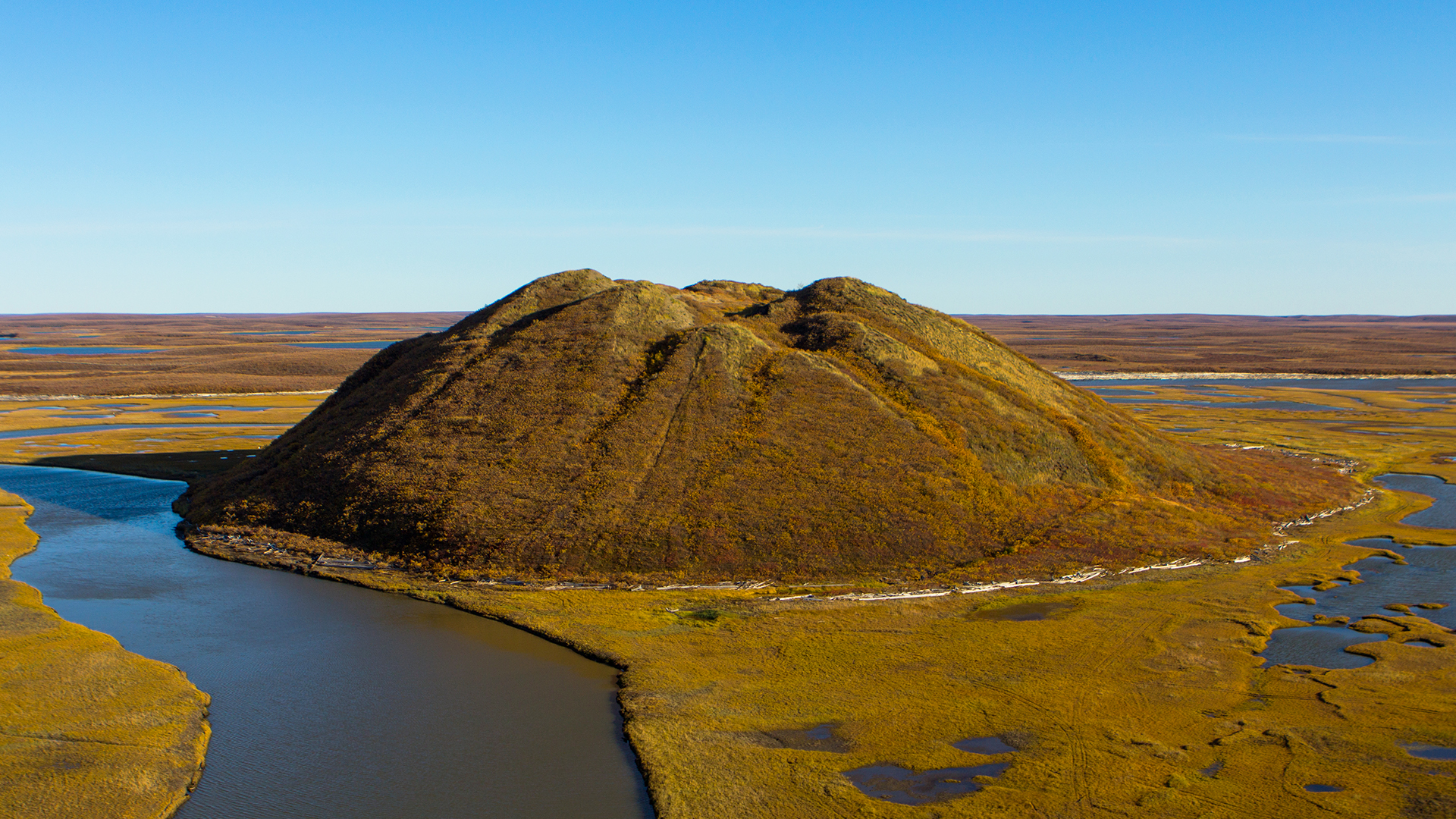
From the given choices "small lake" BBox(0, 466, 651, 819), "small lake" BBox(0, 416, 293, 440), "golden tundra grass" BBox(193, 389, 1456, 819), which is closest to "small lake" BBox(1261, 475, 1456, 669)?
"golden tundra grass" BBox(193, 389, 1456, 819)

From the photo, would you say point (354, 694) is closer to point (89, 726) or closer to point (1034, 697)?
point (89, 726)

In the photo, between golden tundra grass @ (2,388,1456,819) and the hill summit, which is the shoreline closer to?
the hill summit

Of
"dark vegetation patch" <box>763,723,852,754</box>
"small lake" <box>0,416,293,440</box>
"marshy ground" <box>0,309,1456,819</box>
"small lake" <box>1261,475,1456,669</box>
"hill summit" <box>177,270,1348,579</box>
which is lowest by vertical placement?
"dark vegetation patch" <box>763,723,852,754</box>

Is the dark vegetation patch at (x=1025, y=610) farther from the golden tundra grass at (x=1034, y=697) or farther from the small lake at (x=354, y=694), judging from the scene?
the small lake at (x=354, y=694)

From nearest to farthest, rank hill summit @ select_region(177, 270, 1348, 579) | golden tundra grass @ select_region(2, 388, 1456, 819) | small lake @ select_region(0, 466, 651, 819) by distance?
golden tundra grass @ select_region(2, 388, 1456, 819) → small lake @ select_region(0, 466, 651, 819) → hill summit @ select_region(177, 270, 1348, 579)

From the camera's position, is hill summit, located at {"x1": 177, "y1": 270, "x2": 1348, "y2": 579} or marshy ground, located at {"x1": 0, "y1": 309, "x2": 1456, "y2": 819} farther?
hill summit, located at {"x1": 177, "y1": 270, "x2": 1348, "y2": 579}

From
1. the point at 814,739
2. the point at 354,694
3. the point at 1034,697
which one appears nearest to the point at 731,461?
the point at 1034,697
